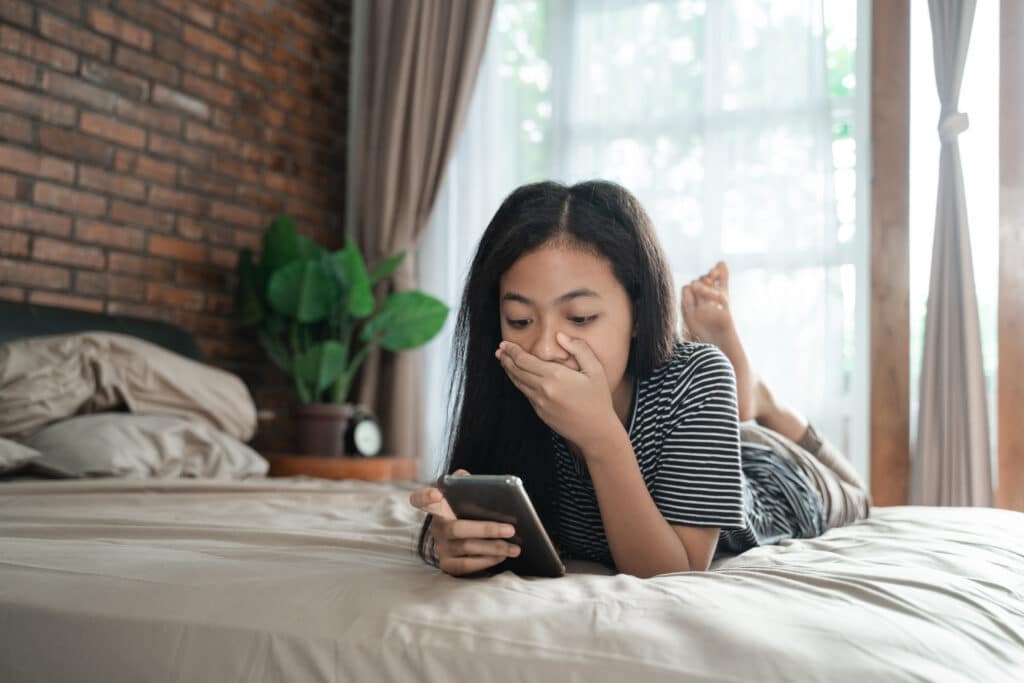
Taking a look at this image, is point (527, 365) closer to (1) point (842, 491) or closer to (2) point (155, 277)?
(1) point (842, 491)

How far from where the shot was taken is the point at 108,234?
10.3ft

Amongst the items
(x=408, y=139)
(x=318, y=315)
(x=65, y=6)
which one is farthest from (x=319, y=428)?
(x=65, y=6)

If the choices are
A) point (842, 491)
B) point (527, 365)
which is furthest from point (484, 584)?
point (842, 491)

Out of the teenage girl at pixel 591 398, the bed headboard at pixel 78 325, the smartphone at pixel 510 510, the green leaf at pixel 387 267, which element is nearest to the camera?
the smartphone at pixel 510 510

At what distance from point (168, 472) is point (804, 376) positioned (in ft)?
6.85

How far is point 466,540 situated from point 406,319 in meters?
2.56

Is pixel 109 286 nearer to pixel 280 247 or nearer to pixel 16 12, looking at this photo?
pixel 280 247

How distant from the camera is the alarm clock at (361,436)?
3.37 metres

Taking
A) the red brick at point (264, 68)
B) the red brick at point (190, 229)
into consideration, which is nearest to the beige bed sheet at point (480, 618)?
the red brick at point (190, 229)

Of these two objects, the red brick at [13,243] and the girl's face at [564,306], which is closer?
the girl's face at [564,306]

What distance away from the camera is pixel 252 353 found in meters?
3.71

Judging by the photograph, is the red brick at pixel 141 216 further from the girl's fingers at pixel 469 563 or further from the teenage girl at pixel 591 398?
the girl's fingers at pixel 469 563

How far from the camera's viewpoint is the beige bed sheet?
2.38 feet

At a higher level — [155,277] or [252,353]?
[155,277]
